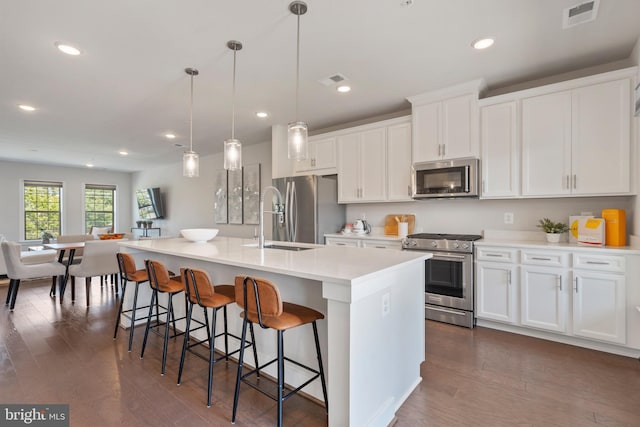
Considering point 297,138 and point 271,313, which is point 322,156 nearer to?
point 297,138

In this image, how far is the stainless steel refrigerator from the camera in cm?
433

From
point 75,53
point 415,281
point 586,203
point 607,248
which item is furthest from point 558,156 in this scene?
point 75,53

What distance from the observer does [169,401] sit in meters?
2.03

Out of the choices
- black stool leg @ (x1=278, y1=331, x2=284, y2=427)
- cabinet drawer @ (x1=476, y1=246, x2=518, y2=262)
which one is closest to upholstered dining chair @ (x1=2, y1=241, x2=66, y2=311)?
black stool leg @ (x1=278, y1=331, x2=284, y2=427)

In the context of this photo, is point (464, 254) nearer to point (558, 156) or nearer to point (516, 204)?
point (516, 204)

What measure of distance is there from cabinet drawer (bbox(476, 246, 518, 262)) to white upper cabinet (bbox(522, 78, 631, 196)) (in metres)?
0.62

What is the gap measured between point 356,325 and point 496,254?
2262 millimetres

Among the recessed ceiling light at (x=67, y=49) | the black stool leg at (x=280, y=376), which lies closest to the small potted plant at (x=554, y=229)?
the black stool leg at (x=280, y=376)

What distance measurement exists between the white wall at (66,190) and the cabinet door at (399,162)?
9.06 m

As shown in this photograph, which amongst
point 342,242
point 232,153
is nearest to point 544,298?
point 342,242

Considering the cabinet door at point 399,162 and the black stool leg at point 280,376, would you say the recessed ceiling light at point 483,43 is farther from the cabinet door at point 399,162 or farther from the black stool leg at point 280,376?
the black stool leg at point 280,376

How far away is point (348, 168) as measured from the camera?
14.7ft

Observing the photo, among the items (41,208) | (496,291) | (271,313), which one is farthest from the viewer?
(41,208)

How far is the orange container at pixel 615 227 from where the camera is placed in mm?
2791
